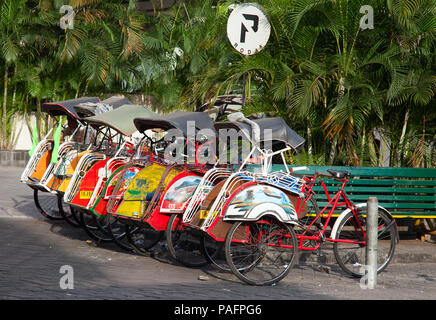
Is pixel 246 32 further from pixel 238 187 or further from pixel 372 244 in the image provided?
pixel 372 244

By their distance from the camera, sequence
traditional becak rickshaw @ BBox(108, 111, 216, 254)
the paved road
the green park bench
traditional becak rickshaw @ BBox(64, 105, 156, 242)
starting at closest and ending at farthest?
the paved road < traditional becak rickshaw @ BBox(108, 111, 216, 254) < traditional becak rickshaw @ BBox(64, 105, 156, 242) < the green park bench

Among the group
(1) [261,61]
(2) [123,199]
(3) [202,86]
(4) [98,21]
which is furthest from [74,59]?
(2) [123,199]

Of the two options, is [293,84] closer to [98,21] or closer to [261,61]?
[261,61]

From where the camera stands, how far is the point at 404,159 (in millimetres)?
11758

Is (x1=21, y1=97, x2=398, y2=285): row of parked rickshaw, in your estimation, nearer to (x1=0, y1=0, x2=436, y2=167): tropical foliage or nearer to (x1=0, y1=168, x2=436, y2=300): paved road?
(x1=0, y1=168, x2=436, y2=300): paved road

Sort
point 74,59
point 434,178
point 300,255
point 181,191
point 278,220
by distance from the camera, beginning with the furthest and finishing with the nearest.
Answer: point 74,59, point 434,178, point 300,255, point 181,191, point 278,220

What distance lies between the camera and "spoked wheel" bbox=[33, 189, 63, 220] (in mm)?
12281

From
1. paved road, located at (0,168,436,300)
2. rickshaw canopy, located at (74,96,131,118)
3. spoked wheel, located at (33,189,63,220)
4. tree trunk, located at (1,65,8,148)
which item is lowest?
paved road, located at (0,168,436,300)

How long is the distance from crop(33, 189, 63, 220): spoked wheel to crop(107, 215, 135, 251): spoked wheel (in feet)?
6.20

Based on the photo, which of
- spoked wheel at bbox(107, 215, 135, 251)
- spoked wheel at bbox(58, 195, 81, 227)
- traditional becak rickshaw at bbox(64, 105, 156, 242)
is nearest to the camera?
traditional becak rickshaw at bbox(64, 105, 156, 242)

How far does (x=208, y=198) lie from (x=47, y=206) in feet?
19.3

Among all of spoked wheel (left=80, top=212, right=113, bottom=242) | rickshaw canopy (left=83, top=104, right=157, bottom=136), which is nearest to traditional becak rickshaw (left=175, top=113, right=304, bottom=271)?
rickshaw canopy (left=83, top=104, right=157, bottom=136)
